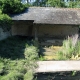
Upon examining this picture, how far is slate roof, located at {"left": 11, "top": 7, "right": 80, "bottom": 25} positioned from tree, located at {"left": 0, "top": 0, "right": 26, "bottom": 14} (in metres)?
0.63

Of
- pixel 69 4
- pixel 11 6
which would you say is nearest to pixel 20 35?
pixel 11 6

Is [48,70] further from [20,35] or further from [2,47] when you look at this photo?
[20,35]

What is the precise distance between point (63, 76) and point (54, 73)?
50cm

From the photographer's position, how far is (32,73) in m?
10.0

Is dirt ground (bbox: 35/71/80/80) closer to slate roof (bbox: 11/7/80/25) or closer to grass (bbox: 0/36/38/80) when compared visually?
grass (bbox: 0/36/38/80)

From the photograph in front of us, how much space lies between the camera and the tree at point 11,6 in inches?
749

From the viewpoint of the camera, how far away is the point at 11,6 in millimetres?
19812

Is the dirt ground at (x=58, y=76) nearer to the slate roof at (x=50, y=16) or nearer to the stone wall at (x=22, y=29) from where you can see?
the slate roof at (x=50, y=16)

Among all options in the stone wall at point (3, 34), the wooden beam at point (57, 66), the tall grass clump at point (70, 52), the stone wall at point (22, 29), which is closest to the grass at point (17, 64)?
the wooden beam at point (57, 66)

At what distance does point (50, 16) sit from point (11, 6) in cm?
370

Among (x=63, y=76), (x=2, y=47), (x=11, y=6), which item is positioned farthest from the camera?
(x=11, y=6)

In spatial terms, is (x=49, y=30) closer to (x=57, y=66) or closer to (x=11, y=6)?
(x=11, y=6)

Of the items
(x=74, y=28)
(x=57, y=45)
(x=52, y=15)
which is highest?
(x=52, y=15)

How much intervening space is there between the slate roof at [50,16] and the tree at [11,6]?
2.06ft
